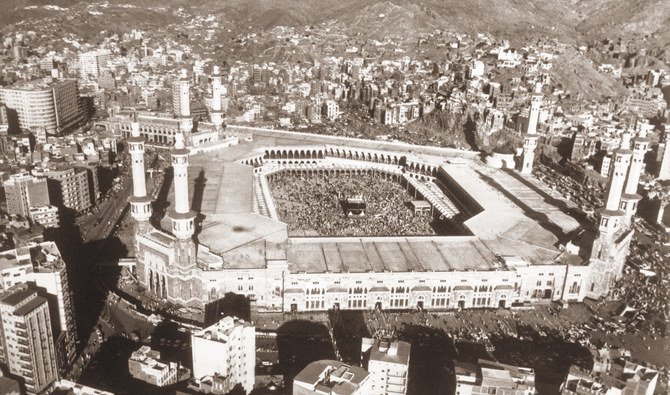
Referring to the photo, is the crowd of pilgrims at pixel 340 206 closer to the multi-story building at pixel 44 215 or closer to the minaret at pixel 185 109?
the minaret at pixel 185 109

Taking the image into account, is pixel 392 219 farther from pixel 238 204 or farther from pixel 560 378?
pixel 560 378

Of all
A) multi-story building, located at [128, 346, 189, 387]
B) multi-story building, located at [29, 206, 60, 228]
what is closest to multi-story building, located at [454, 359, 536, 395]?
Answer: multi-story building, located at [128, 346, 189, 387]

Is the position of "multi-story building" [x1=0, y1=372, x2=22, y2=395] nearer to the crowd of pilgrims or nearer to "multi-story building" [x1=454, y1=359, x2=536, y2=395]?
"multi-story building" [x1=454, y1=359, x2=536, y2=395]

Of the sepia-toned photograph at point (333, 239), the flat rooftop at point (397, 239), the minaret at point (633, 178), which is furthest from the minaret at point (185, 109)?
the minaret at point (633, 178)

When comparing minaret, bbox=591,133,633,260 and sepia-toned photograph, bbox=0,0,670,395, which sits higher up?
minaret, bbox=591,133,633,260

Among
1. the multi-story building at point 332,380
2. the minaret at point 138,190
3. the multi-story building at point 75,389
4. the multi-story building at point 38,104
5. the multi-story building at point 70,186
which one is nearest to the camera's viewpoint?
the multi-story building at point 332,380

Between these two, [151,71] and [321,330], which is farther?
[151,71]

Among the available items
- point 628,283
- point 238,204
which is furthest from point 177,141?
point 628,283
